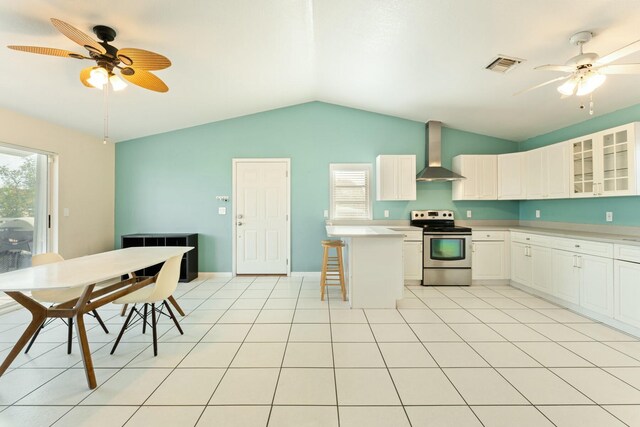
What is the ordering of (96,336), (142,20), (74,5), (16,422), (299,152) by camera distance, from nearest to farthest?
(16,422)
(74,5)
(142,20)
(96,336)
(299,152)

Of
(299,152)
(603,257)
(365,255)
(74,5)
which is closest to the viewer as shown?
(74,5)

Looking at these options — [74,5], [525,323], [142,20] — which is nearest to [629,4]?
[525,323]

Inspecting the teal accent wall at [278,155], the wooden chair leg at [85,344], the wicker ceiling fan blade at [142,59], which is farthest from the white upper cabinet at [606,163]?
the wooden chair leg at [85,344]

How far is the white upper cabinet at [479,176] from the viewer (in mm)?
4734

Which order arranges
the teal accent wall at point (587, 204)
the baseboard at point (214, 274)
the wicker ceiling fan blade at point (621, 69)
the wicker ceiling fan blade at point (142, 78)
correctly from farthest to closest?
1. the baseboard at point (214, 274)
2. the teal accent wall at point (587, 204)
3. the wicker ceiling fan blade at point (142, 78)
4. the wicker ceiling fan blade at point (621, 69)

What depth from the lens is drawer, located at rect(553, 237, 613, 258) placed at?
292 cm

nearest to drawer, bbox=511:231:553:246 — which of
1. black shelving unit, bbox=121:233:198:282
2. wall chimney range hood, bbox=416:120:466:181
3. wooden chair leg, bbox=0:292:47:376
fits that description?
wall chimney range hood, bbox=416:120:466:181

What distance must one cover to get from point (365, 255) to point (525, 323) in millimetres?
1842

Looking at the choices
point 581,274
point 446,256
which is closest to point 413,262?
point 446,256

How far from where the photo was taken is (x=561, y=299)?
11.4 feet

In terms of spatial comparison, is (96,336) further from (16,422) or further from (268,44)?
(268,44)

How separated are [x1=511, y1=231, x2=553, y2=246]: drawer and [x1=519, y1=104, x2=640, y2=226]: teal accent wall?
657 mm

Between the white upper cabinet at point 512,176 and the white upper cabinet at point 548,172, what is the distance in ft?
0.28

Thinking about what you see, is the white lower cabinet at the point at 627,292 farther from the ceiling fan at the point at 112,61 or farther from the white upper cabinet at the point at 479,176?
the ceiling fan at the point at 112,61
